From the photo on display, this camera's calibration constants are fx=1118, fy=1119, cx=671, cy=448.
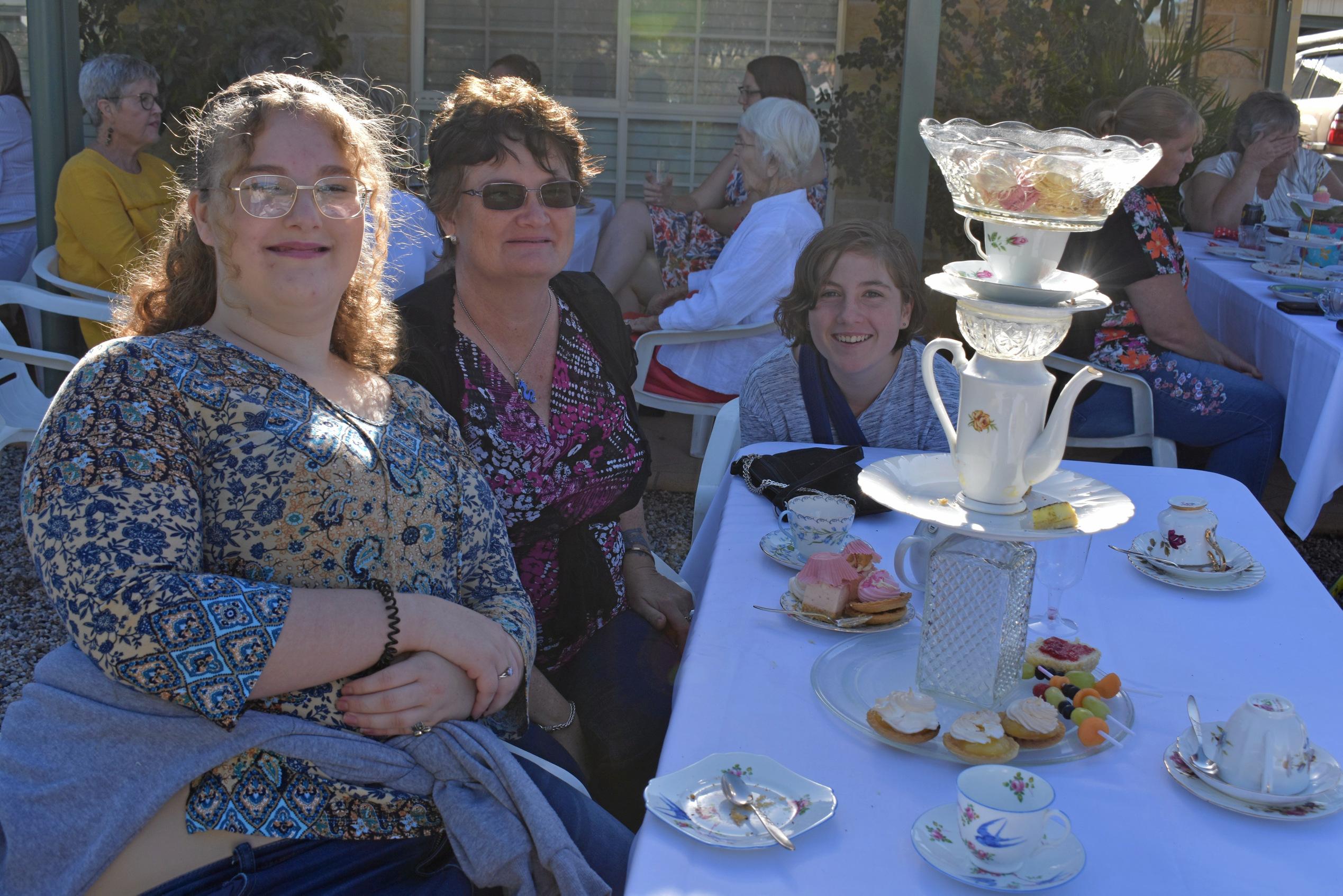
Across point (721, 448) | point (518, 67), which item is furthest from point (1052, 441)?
point (518, 67)

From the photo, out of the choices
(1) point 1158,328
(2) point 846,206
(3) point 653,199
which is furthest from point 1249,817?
(2) point 846,206

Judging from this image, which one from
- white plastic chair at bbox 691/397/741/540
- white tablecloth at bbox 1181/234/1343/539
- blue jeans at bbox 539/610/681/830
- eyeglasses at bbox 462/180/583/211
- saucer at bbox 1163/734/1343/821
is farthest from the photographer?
white tablecloth at bbox 1181/234/1343/539

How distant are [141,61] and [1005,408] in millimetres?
4539

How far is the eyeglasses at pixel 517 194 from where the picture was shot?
209cm

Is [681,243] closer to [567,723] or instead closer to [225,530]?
[567,723]

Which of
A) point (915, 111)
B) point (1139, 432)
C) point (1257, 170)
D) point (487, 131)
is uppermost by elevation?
point (915, 111)

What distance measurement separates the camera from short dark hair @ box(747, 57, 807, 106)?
17.9 ft

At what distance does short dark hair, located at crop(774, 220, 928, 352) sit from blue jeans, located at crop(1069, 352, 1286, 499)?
1.53 m

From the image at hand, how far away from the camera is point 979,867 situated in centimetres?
110

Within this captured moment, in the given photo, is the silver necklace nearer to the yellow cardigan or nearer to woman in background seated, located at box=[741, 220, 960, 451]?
woman in background seated, located at box=[741, 220, 960, 451]

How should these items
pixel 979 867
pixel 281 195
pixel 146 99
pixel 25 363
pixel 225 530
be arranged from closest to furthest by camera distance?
pixel 979 867 < pixel 225 530 < pixel 281 195 < pixel 25 363 < pixel 146 99

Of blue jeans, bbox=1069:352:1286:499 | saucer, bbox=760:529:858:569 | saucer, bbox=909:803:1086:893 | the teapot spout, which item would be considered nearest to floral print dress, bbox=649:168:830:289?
blue jeans, bbox=1069:352:1286:499

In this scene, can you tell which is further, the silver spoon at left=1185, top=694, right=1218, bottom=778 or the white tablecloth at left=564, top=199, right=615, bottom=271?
the white tablecloth at left=564, top=199, right=615, bottom=271

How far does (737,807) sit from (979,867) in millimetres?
251
